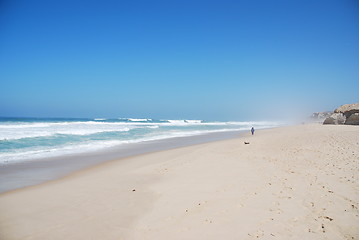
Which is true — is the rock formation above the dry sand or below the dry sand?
above

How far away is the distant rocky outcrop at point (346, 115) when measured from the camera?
81.3ft

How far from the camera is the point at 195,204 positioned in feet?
15.8

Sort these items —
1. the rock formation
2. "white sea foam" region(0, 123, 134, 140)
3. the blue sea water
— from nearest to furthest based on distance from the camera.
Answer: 1. the blue sea water
2. "white sea foam" region(0, 123, 134, 140)
3. the rock formation

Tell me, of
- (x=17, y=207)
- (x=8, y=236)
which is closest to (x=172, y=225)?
(x=8, y=236)

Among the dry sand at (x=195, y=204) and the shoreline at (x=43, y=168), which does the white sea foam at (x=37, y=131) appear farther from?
the dry sand at (x=195, y=204)

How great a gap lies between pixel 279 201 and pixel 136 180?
4.30 metres

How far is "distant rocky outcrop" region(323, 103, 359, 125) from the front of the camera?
24.8 m

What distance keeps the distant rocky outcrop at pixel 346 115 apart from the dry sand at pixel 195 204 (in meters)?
21.5

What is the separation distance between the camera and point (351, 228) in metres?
3.64

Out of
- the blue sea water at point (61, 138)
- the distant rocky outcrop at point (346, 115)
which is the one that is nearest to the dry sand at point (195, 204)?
the blue sea water at point (61, 138)

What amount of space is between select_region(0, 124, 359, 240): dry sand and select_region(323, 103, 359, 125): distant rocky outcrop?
21503 mm

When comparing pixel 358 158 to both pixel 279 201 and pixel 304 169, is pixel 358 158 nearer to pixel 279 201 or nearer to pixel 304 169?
pixel 304 169

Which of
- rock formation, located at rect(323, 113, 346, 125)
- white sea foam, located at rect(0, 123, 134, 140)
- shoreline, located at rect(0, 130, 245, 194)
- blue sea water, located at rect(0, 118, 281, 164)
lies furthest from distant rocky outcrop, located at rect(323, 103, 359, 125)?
white sea foam, located at rect(0, 123, 134, 140)

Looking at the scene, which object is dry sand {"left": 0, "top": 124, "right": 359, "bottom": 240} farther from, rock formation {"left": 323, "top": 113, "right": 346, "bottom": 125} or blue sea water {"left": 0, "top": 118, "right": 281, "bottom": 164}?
rock formation {"left": 323, "top": 113, "right": 346, "bottom": 125}
